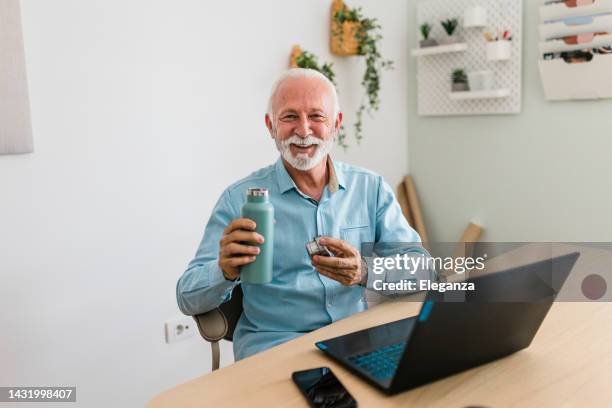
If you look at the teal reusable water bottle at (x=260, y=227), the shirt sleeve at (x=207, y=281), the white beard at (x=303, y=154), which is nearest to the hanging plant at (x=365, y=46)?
the white beard at (x=303, y=154)

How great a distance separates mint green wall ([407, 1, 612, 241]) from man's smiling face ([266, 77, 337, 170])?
4.72 ft

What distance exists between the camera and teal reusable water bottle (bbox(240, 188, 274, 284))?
3.77 ft

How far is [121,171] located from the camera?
2.09m

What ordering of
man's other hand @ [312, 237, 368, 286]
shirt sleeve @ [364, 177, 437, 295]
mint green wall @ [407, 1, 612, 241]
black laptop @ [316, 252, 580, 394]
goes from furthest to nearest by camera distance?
mint green wall @ [407, 1, 612, 241] → shirt sleeve @ [364, 177, 437, 295] → man's other hand @ [312, 237, 368, 286] → black laptop @ [316, 252, 580, 394]

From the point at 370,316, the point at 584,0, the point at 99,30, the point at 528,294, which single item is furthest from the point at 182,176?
the point at 584,0

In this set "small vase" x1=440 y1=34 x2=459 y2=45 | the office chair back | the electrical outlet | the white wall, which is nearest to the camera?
the office chair back

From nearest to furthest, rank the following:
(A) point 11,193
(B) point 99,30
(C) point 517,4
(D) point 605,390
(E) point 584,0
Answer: (D) point 605,390 → (A) point 11,193 → (B) point 99,30 → (E) point 584,0 → (C) point 517,4

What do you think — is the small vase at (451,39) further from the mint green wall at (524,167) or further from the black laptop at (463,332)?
the black laptop at (463,332)

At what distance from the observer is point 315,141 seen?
1.64 m

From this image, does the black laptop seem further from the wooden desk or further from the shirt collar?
the shirt collar

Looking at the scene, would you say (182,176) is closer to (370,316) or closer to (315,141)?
(315,141)

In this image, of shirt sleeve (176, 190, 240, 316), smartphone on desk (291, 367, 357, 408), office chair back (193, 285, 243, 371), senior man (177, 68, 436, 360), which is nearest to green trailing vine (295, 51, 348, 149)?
senior man (177, 68, 436, 360)

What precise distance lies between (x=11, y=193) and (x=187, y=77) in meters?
0.77

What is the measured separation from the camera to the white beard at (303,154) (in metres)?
1.63
